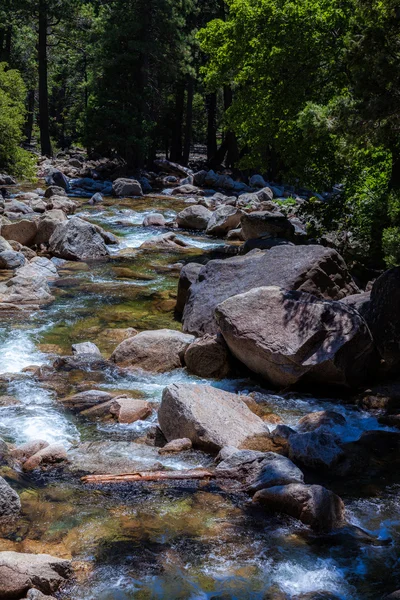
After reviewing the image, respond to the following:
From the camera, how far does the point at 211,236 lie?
68.0 ft

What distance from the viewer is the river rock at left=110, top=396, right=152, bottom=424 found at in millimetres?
7695

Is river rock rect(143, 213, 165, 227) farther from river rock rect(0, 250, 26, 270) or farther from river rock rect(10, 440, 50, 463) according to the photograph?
river rock rect(10, 440, 50, 463)

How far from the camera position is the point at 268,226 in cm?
1706

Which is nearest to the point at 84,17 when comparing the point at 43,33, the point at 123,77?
the point at 43,33

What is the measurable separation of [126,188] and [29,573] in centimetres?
2410

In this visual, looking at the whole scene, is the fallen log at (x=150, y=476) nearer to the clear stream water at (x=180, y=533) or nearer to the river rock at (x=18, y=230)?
the clear stream water at (x=180, y=533)

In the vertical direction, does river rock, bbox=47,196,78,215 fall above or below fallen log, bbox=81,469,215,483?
above

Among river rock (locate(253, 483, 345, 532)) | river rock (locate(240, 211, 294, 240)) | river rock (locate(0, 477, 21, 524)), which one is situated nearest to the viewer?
river rock (locate(0, 477, 21, 524))

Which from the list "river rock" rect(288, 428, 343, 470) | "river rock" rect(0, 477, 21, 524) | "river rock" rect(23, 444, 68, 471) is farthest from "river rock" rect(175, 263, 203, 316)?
"river rock" rect(0, 477, 21, 524)

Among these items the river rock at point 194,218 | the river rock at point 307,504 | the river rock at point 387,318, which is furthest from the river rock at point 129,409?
the river rock at point 194,218

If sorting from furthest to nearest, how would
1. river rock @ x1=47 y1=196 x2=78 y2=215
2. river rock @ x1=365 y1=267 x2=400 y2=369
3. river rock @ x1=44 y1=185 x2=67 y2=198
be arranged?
river rock @ x1=44 y1=185 x2=67 y2=198, river rock @ x1=47 y1=196 x2=78 y2=215, river rock @ x1=365 y1=267 x2=400 y2=369

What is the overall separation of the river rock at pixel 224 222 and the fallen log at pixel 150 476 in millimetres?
14740

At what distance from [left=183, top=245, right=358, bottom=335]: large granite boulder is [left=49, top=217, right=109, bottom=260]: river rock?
5871 millimetres

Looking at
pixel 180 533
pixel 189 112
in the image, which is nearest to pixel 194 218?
pixel 189 112
